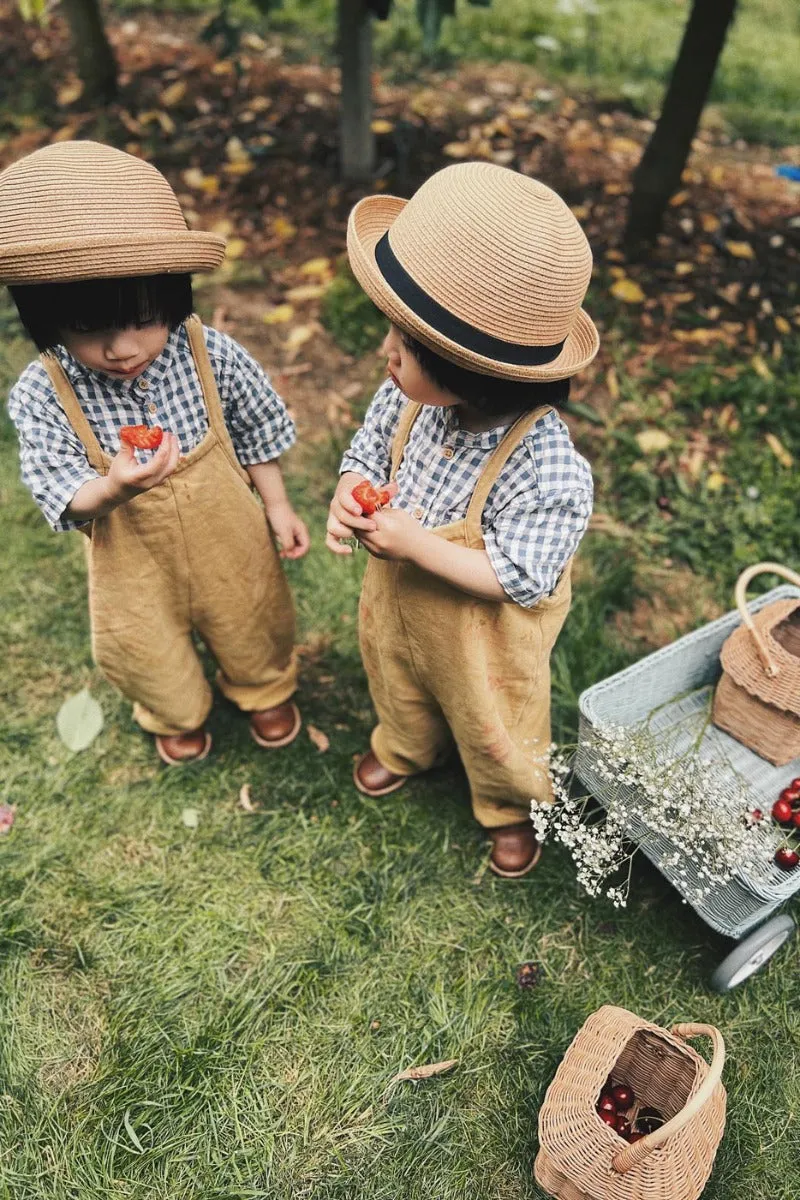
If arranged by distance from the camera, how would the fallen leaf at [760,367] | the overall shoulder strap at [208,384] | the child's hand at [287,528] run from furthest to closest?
the fallen leaf at [760,367]
the child's hand at [287,528]
the overall shoulder strap at [208,384]

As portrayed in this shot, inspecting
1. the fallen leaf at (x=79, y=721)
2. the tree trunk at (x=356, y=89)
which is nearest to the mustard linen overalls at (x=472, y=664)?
the fallen leaf at (x=79, y=721)

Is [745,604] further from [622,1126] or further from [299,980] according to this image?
[299,980]

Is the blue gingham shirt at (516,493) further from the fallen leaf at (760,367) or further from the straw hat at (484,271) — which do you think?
the fallen leaf at (760,367)

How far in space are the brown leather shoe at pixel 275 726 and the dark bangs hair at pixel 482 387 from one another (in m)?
1.45

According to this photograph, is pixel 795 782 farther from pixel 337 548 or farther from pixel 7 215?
pixel 7 215

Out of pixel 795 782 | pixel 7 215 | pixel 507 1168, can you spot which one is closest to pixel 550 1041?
pixel 507 1168

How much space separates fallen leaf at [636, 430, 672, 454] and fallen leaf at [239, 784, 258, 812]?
2.00 meters

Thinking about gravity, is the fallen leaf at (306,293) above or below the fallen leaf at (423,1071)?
above

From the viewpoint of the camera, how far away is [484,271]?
1527 millimetres

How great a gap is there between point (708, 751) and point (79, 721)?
77.1 inches

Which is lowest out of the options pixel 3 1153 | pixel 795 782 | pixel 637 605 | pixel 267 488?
pixel 3 1153

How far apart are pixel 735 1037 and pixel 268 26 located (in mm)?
6345

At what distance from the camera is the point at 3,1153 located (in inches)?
85.3

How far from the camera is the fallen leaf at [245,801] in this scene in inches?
110
